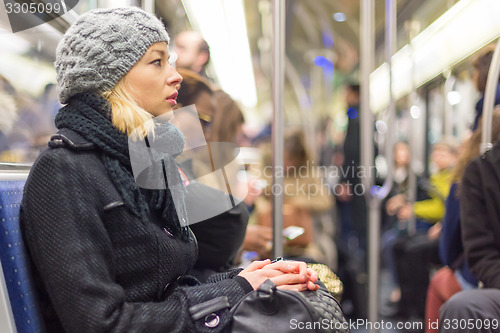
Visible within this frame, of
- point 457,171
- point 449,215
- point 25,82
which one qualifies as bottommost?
point 449,215

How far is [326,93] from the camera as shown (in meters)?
8.09

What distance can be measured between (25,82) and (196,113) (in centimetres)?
59

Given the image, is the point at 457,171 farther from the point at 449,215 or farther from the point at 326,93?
the point at 326,93

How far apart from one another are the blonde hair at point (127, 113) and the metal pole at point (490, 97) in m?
1.44

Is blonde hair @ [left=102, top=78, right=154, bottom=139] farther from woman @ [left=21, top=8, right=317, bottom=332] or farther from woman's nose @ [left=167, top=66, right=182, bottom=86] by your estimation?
woman's nose @ [left=167, top=66, right=182, bottom=86]

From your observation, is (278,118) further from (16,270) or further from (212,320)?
(16,270)

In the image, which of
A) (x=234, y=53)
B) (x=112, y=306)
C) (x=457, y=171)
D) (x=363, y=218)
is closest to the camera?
(x=112, y=306)

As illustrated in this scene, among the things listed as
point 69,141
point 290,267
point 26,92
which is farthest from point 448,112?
point 69,141

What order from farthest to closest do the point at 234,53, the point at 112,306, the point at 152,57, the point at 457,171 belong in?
1. the point at 234,53
2. the point at 457,171
3. the point at 152,57
4. the point at 112,306

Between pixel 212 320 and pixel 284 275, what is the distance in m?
0.22

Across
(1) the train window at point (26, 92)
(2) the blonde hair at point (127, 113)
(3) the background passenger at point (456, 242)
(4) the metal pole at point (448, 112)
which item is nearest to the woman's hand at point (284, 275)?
(2) the blonde hair at point (127, 113)

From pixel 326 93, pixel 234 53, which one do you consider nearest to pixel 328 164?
pixel 326 93

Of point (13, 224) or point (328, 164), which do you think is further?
point (328, 164)

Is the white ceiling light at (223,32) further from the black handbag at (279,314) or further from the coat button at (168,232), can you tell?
the black handbag at (279,314)
